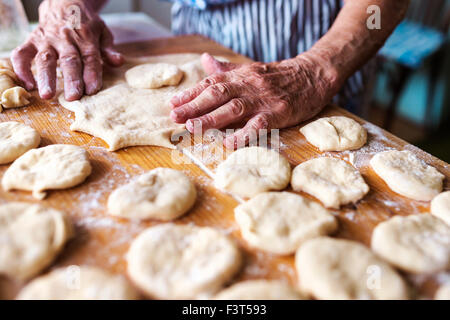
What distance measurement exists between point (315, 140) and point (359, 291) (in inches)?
27.8

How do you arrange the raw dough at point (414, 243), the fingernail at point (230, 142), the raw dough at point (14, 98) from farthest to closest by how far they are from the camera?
the raw dough at point (14, 98) < the fingernail at point (230, 142) < the raw dough at point (414, 243)

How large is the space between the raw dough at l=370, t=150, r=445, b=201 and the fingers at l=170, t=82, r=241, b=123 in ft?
2.04

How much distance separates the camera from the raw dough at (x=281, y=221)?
3.27 feet

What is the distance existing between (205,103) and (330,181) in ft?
1.85

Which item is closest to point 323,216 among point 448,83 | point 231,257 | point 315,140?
point 231,257

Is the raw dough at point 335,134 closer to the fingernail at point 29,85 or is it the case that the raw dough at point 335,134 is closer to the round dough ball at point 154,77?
the round dough ball at point 154,77

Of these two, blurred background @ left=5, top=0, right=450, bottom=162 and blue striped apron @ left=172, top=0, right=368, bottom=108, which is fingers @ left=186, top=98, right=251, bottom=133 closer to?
blue striped apron @ left=172, top=0, right=368, bottom=108

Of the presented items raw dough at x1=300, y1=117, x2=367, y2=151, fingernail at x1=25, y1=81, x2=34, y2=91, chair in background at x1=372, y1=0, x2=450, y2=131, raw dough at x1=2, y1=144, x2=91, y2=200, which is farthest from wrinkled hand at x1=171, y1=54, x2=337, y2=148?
chair in background at x1=372, y1=0, x2=450, y2=131

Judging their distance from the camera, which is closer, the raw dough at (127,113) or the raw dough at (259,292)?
the raw dough at (259,292)

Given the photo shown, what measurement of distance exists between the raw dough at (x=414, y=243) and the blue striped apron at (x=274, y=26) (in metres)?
1.37

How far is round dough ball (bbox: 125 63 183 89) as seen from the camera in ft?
5.68

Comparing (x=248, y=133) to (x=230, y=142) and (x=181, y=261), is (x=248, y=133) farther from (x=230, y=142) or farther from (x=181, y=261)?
(x=181, y=261)

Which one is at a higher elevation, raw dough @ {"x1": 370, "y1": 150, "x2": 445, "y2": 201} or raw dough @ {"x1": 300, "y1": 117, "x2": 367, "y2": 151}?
raw dough @ {"x1": 300, "y1": 117, "x2": 367, "y2": 151}

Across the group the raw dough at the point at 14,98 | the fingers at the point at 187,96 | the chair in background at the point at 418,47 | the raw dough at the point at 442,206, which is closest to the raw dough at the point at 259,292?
the raw dough at the point at 442,206
